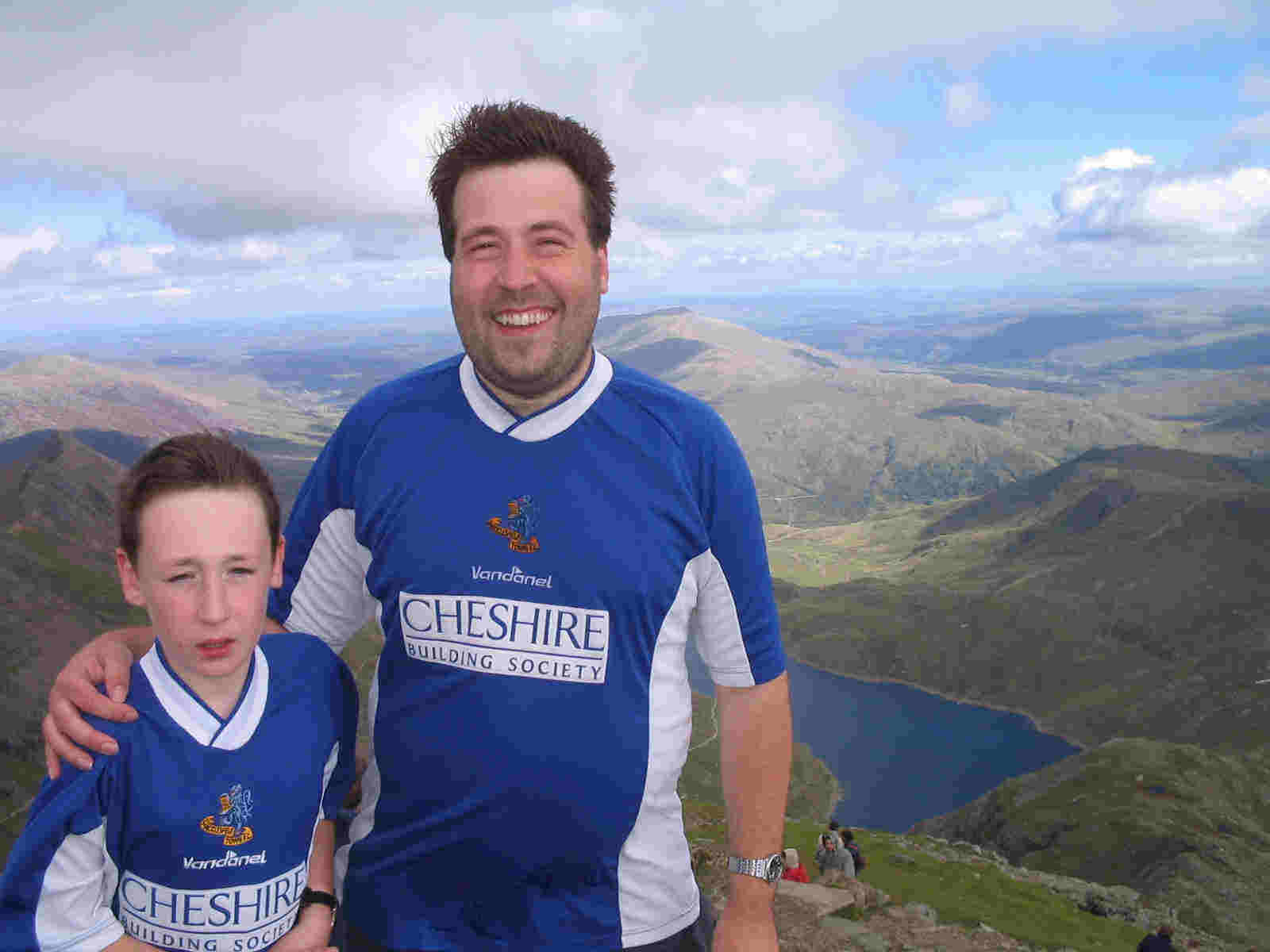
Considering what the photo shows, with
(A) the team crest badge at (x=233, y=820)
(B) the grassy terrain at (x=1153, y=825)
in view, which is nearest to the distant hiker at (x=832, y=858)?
(A) the team crest badge at (x=233, y=820)

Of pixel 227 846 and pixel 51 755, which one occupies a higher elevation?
pixel 51 755

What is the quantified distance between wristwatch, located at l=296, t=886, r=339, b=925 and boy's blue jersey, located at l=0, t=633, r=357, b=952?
0.34 feet

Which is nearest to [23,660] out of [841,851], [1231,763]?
[841,851]

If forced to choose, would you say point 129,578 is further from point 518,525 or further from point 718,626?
point 718,626

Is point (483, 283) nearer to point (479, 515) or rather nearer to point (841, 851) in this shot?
point (479, 515)

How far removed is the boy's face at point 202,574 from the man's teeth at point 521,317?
6.99 ft

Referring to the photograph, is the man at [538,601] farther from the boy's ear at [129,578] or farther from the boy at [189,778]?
the boy at [189,778]

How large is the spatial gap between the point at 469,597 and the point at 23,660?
658 feet

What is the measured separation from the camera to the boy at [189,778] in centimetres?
530

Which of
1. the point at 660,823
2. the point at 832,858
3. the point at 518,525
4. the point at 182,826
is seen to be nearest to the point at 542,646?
the point at 518,525

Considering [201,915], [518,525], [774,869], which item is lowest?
[774,869]

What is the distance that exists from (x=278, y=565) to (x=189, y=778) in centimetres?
154

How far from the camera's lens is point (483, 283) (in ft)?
20.5

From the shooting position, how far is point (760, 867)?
661 cm
